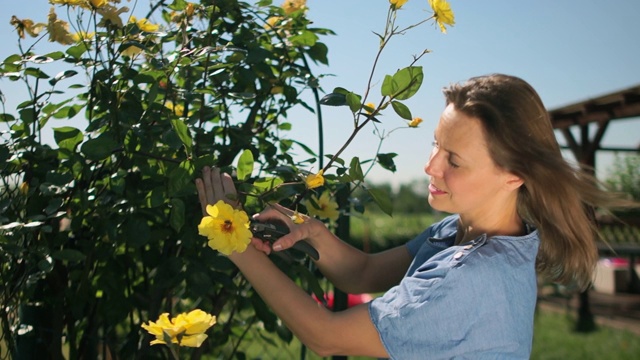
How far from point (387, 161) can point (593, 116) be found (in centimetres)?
470

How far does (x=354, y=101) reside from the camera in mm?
1204

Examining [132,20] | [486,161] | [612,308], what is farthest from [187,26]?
[612,308]

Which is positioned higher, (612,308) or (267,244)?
(267,244)

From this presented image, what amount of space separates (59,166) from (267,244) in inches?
18.6

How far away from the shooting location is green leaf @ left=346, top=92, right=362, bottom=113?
120 cm

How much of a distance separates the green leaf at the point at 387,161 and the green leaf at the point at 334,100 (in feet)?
0.87

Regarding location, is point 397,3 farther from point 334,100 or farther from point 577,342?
point 577,342

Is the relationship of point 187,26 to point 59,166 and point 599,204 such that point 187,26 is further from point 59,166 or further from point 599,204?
point 599,204

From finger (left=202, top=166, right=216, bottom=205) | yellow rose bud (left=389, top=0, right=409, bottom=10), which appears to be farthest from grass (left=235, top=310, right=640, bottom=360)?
yellow rose bud (left=389, top=0, right=409, bottom=10)

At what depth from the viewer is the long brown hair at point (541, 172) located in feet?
4.00

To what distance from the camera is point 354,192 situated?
1652mm

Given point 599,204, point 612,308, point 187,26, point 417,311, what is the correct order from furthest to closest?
point 612,308 < point 187,26 < point 599,204 < point 417,311

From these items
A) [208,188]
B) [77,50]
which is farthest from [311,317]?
[77,50]

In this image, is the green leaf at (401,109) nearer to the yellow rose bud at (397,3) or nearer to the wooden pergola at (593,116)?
the yellow rose bud at (397,3)
